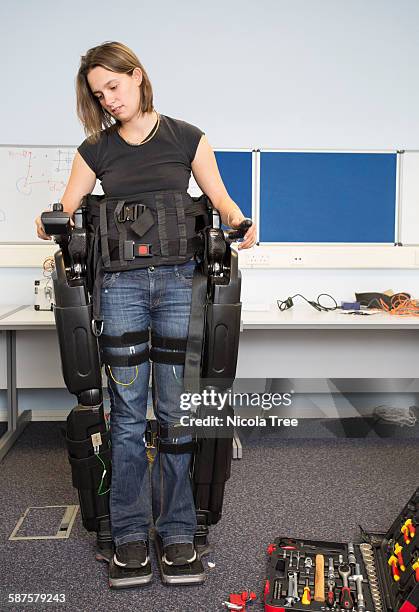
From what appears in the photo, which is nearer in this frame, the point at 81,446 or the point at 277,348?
the point at 81,446

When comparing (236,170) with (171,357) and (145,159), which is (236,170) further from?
(171,357)

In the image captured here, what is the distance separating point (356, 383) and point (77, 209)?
2.22 metres

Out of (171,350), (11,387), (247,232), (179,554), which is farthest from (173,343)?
(11,387)

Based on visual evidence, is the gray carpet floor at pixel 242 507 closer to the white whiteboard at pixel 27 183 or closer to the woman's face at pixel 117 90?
the white whiteboard at pixel 27 183

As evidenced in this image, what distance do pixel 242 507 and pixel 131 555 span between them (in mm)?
684

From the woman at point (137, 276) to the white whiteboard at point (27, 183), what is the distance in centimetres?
182

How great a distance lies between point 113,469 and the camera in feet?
6.26

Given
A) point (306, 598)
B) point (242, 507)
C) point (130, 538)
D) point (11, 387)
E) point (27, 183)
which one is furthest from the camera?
point (27, 183)

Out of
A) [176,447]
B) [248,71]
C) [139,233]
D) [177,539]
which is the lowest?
[177,539]

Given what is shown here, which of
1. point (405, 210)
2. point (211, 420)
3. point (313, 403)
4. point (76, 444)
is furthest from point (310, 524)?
point (405, 210)

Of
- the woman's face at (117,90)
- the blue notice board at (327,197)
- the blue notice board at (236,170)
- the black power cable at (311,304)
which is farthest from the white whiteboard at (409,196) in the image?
the woman's face at (117,90)

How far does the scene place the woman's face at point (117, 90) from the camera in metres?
1.73

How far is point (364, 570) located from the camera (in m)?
1.89

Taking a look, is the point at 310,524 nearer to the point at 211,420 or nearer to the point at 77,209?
the point at 211,420
